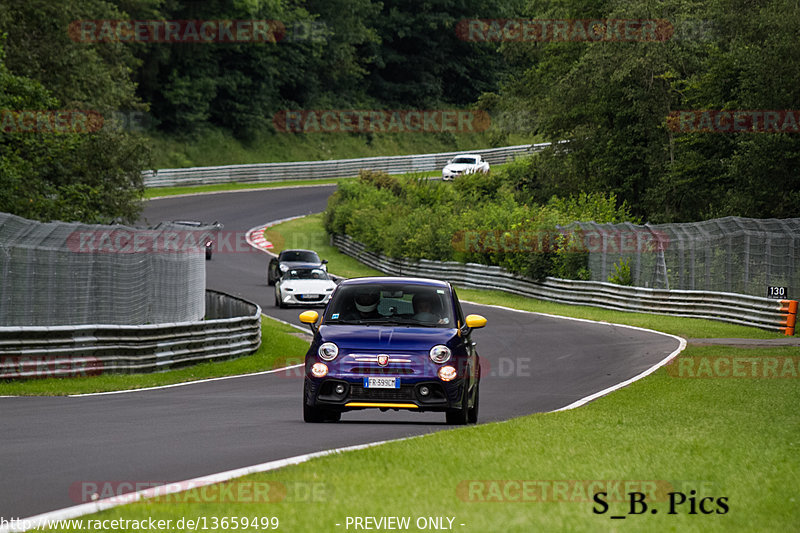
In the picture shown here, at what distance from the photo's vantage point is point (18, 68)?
44219mm

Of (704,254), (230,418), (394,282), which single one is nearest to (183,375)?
(230,418)

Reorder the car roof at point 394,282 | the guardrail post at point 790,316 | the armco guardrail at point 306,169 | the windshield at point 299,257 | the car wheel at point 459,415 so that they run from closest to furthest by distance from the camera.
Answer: the car wheel at point 459,415 → the car roof at point 394,282 → the guardrail post at point 790,316 → the windshield at point 299,257 → the armco guardrail at point 306,169

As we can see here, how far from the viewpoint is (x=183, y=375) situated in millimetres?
21203

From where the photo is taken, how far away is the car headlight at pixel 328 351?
497 inches

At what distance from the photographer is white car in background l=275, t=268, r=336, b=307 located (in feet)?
118

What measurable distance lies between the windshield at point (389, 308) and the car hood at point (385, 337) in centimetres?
18

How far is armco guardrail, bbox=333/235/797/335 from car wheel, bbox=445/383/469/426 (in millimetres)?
19294

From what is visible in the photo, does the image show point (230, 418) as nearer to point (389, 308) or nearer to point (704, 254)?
point (389, 308)

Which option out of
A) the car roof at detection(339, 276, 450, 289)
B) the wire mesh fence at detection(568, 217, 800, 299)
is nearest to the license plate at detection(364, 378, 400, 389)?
the car roof at detection(339, 276, 450, 289)

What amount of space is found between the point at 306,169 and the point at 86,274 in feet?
192

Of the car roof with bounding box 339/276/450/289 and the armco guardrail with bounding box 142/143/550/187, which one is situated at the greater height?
the car roof with bounding box 339/276/450/289

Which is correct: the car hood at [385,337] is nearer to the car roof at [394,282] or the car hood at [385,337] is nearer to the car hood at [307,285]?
the car roof at [394,282]

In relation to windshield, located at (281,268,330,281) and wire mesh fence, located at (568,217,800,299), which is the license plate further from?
windshield, located at (281,268,330,281)

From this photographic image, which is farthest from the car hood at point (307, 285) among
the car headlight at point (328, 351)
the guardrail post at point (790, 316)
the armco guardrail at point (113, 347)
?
the car headlight at point (328, 351)
